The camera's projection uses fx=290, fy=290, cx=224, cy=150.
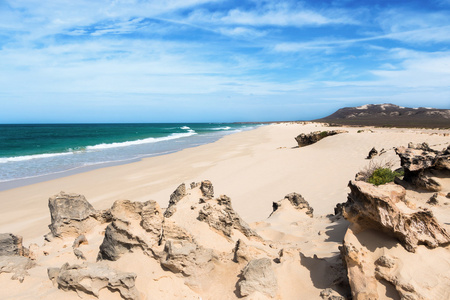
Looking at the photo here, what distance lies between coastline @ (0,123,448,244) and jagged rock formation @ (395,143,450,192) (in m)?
2.31

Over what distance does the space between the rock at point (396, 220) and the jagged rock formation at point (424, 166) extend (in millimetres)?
4230

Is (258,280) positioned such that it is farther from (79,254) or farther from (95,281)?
(79,254)

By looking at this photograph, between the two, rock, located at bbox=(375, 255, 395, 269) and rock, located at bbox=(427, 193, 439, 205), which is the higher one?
rock, located at bbox=(375, 255, 395, 269)

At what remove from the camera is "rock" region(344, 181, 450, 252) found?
362 centimetres

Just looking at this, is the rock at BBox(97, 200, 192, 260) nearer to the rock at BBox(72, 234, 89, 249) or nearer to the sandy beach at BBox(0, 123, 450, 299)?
the sandy beach at BBox(0, 123, 450, 299)

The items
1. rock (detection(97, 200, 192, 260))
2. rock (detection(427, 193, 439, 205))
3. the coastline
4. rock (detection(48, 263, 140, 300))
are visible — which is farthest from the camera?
the coastline

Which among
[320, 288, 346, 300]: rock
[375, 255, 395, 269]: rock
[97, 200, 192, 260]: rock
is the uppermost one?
[97, 200, 192, 260]: rock

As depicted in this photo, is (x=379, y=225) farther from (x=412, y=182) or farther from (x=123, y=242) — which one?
(x=412, y=182)

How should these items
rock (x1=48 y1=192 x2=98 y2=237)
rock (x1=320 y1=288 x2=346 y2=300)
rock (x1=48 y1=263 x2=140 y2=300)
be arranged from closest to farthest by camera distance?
1. rock (x1=48 y1=263 x2=140 y2=300)
2. rock (x1=320 y1=288 x2=346 y2=300)
3. rock (x1=48 y1=192 x2=98 y2=237)

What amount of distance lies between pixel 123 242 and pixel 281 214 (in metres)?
4.42

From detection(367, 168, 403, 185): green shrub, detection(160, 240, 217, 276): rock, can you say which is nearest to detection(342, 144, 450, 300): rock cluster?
detection(160, 240, 217, 276): rock

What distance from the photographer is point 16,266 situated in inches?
141

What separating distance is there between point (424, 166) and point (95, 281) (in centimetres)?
775

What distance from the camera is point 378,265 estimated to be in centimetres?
345
